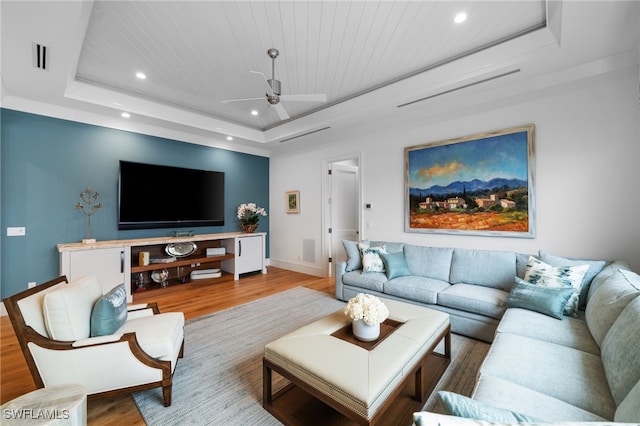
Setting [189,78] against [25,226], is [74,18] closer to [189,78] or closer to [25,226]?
[189,78]

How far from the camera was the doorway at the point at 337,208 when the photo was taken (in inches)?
205

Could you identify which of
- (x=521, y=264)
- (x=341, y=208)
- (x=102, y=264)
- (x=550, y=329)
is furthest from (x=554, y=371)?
(x=102, y=264)

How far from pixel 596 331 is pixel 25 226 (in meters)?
5.90

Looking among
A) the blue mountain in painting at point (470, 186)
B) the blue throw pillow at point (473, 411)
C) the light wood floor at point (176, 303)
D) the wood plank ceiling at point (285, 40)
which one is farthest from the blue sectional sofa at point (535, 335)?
the wood plank ceiling at point (285, 40)

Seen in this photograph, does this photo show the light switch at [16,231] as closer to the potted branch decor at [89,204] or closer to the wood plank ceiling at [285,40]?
the potted branch decor at [89,204]

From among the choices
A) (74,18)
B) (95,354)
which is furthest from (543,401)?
(74,18)

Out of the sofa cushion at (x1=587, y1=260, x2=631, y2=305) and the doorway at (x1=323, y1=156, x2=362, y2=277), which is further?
the doorway at (x1=323, y1=156, x2=362, y2=277)

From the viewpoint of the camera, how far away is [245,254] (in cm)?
514

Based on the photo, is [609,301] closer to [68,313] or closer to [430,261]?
[430,261]

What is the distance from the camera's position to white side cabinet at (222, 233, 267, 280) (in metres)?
5.00

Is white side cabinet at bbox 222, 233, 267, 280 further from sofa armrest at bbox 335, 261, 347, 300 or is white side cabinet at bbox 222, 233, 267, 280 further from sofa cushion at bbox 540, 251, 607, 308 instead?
sofa cushion at bbox 540, 251, 607, 308

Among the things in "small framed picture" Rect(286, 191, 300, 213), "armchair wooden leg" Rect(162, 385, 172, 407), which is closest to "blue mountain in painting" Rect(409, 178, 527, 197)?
"small framed picture" Rect(286, 191, 300, 213)

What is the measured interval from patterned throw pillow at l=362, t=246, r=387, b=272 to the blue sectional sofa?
0.18 m

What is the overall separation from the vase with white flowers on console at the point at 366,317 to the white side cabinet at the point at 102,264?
11.6ft
